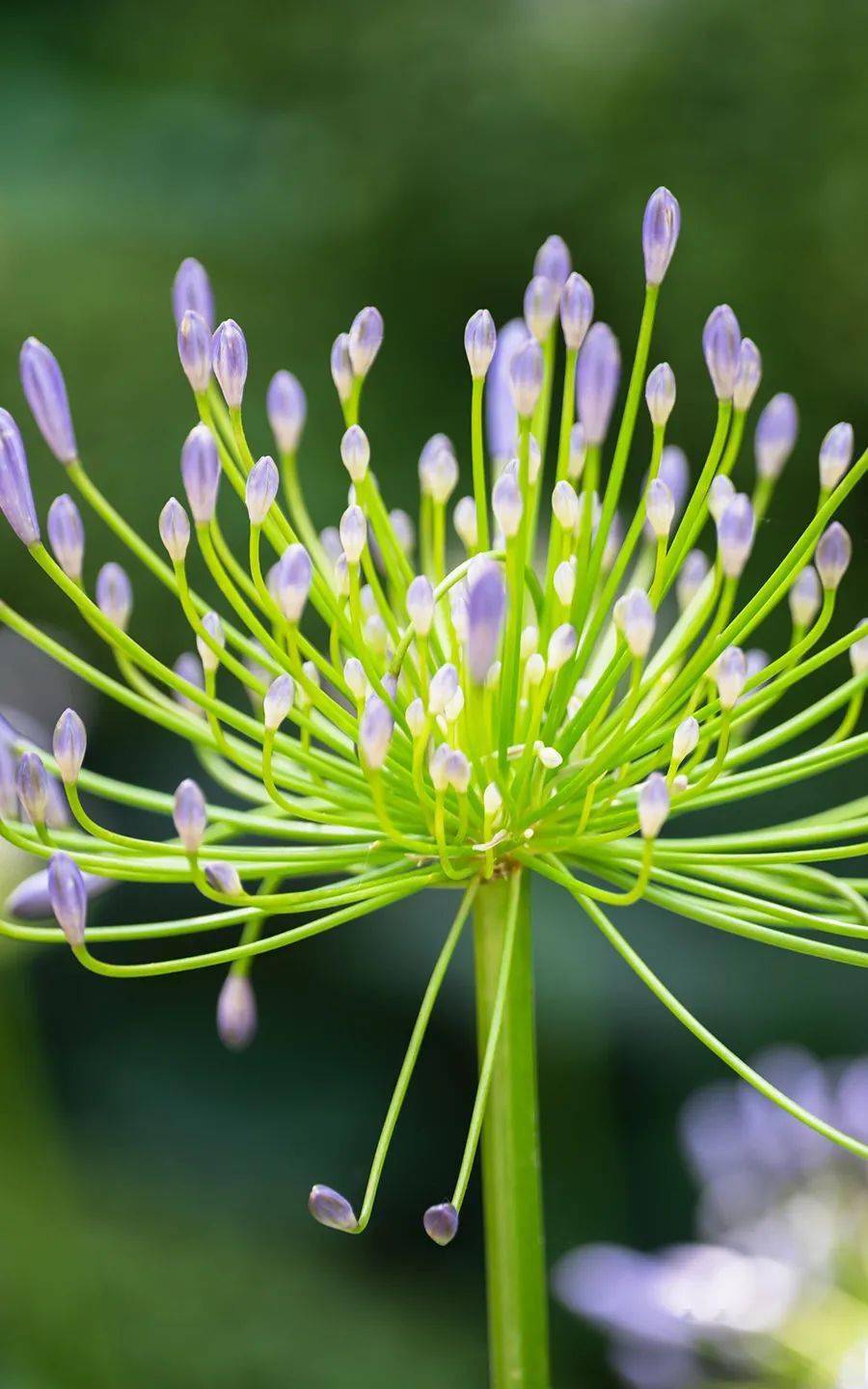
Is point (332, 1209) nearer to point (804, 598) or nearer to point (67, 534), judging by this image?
point (67, 534)

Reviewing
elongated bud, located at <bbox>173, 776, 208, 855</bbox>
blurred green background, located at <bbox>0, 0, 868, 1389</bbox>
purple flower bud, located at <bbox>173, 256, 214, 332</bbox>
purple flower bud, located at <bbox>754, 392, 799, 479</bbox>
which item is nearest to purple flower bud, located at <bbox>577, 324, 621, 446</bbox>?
purple flower bud, located at <bbox>754, 392, 799, 479</bbox>

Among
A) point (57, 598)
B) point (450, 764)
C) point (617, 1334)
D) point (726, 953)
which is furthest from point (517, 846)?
point (57, 598)

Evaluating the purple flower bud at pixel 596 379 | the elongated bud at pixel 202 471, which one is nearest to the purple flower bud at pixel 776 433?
the purple flower bud at pixel 596 379

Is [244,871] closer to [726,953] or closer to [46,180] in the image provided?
[726,953]

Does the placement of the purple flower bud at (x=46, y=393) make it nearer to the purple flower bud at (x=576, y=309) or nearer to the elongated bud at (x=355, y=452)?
the elongated bud at (x=355, y=452)

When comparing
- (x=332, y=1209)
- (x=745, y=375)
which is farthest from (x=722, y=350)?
(x=332, y=1209)

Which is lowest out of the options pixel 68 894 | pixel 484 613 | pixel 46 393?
pixel 68 894
